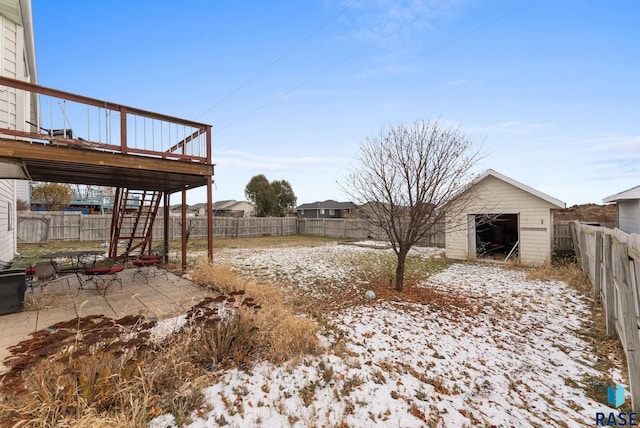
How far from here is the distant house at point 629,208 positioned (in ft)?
25.9

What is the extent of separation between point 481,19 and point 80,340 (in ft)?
36.9

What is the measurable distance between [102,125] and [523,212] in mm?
12399

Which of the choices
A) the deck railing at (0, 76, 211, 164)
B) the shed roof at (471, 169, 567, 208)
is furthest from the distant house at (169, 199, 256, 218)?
the deck railing at (0, 76, 211, 164)

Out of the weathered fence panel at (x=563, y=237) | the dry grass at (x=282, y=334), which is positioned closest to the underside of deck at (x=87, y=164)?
the dry grass at (x=282, y=334)

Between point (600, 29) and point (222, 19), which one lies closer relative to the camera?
point (600, 29)

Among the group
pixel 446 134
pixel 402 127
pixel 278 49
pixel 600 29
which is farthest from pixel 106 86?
pixel 600 29

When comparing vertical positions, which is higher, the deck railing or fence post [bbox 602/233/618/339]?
the deck railing

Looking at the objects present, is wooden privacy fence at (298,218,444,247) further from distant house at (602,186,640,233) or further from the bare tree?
the bare tree

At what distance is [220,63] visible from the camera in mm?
11695

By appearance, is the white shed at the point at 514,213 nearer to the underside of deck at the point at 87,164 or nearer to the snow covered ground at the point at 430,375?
the snow covered ground at the point at 430,375

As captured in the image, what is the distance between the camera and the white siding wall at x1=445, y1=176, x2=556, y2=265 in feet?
30.8

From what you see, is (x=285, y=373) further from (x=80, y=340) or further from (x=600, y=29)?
(x=600, y=29)

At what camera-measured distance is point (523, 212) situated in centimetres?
979

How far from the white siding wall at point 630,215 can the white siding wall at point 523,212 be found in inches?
76.9
